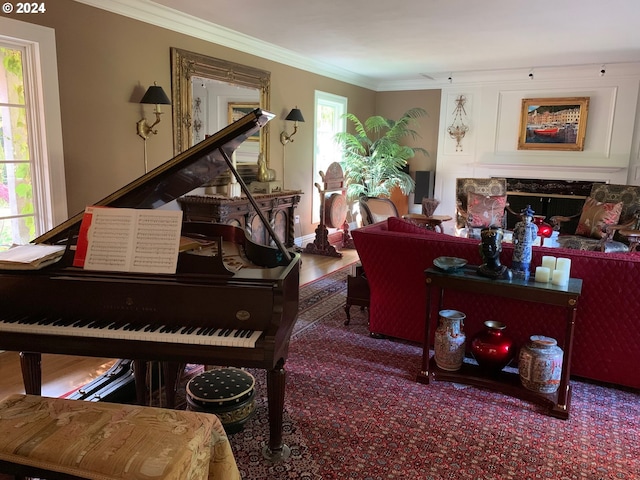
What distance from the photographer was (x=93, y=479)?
4.50ft

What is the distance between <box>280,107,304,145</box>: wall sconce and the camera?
5.77m

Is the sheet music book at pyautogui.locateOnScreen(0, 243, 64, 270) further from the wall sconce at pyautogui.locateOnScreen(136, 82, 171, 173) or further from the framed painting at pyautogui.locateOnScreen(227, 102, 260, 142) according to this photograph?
the framed painting at pyautogui.locateOnScreen(227, 102, 260, 142)

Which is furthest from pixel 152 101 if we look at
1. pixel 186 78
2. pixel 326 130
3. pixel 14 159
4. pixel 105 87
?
pixel 326 130

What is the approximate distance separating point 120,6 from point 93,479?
3589mm

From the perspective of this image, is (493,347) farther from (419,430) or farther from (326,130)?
(326,130)

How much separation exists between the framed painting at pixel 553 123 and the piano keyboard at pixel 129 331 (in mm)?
6630

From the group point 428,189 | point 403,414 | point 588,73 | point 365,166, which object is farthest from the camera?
point 428,189

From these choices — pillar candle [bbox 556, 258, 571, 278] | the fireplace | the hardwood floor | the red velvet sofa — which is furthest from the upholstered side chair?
the hardwood floor

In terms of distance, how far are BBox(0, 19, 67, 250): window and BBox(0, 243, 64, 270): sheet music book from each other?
56.7 inches

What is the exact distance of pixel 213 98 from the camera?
15.9 feet

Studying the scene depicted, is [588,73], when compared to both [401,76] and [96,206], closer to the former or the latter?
[401,76]

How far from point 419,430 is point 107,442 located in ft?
5.05

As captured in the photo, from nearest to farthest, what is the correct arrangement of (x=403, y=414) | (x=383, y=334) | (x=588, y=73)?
(x=403, y=414), (x=383, y=334), (x=588, y=73)

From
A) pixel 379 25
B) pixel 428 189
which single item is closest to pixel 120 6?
pixel 379 25
